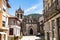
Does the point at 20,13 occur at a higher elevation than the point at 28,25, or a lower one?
higher

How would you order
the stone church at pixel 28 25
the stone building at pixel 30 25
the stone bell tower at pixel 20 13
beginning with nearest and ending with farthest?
the stone church at pixel 28 25, the stone building at pixel 30 25, the stone bell tower at pixel 20 13

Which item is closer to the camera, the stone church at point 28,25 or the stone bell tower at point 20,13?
the stone church at point 28,25

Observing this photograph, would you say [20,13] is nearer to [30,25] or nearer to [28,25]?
[28,25]

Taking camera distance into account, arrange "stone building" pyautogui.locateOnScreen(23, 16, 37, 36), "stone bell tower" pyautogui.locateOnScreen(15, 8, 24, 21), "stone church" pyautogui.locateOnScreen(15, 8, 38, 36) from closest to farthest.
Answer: "stone church" pyautogui.locateOnScreen(15, 8, 38, 36), "stone building" pyautogui.locateOnScreen(23, 16, 37, 36), "stone bell tower" pyautogui.locateOnScreen(15, 8, 24, 21)

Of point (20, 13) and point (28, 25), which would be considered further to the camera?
point (20, 13)

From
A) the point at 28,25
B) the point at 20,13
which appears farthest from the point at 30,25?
the point at 20,13

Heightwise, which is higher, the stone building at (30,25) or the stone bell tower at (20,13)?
the stone bell tower at (20,13)

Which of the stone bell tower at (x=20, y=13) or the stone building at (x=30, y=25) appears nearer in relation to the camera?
the stone building at (x=30, y=25)

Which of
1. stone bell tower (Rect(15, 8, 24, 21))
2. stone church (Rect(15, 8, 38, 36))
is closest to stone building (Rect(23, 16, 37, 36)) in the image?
stone church (Rect(15, 8, 38, 36))

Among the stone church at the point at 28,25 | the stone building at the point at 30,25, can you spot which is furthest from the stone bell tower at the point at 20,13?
the stone building at the point at 30,25

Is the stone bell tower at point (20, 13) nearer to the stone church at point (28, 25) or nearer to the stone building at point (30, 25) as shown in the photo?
the stone church at point (28, 25)

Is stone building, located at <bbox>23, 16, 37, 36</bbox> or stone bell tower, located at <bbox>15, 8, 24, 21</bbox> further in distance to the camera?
stone bell tower, located at <bbox>15, 8, 24, 21</bbox>

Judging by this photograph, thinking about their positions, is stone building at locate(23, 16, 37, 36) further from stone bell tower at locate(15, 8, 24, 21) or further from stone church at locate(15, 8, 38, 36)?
stone bell tower at locate(15, 8, 24, 21)

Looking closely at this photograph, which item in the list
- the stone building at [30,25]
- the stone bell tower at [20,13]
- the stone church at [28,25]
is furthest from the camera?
the stone bell tower at [20,13]
